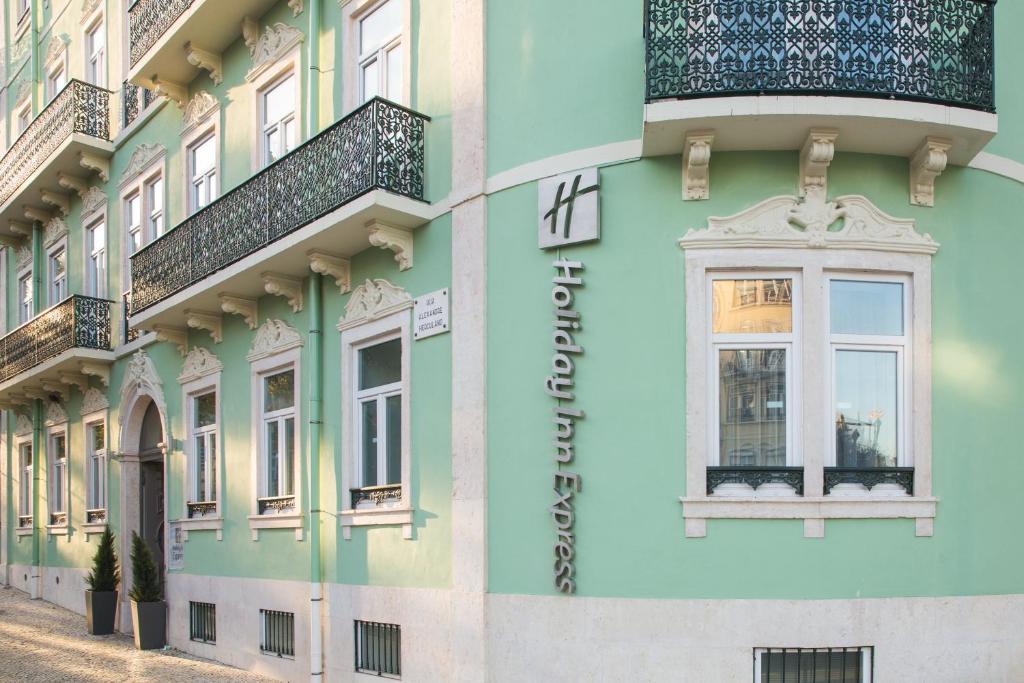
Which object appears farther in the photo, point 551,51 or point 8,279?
point 8,279

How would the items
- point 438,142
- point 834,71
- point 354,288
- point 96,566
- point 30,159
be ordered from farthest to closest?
1. point 30,159
2. point 96,566
3. point 354,288
4. point 438,142
5. point 834,71

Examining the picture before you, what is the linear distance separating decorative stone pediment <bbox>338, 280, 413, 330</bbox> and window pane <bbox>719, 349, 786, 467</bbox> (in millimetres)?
3566

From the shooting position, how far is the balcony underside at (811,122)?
809 cm

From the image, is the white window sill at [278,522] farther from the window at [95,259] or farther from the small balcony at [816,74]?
the window at [95,259]

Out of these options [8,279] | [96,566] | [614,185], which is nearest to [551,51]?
[614,185]

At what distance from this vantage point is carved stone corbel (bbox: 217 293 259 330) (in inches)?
526

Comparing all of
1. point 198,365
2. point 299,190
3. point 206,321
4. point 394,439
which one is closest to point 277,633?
point 394,439

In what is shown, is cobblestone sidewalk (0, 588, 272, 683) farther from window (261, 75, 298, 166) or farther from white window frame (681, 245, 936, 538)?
white window frame (681, 245, 936, 538)

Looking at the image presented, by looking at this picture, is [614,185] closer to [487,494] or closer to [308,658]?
[487,494]

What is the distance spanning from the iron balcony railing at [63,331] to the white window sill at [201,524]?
4332mm

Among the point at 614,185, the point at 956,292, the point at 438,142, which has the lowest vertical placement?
the point at 956,292

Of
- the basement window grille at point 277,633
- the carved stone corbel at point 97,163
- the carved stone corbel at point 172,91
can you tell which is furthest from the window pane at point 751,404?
the carved stone corbel at point 97,163

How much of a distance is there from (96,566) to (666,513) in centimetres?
1154

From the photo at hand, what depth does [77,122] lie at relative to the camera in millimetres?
18156
